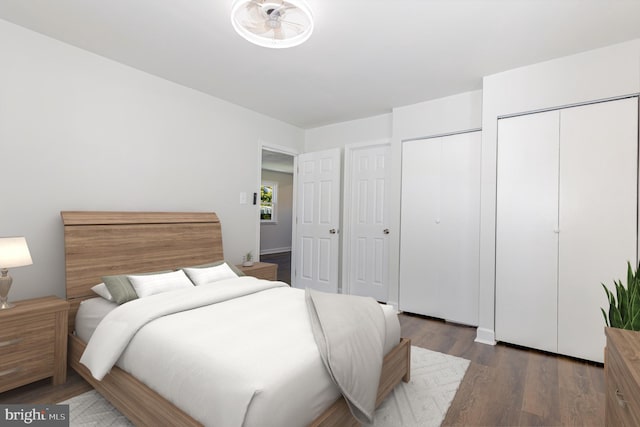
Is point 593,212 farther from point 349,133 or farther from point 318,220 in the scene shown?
point 318,220

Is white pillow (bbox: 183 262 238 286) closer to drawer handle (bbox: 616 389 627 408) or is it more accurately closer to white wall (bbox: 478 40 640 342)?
white wall (bbox: 478 40 640 342)

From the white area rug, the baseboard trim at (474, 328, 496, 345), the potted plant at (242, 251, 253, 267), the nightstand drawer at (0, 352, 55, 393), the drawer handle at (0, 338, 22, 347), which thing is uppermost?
the potted plant at (242, 251, 253, 267)

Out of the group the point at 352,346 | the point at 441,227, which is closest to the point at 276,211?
the point at 441,227

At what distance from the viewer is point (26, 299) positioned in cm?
236

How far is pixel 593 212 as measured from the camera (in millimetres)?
2592

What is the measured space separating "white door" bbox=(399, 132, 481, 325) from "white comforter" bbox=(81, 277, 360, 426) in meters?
2.12

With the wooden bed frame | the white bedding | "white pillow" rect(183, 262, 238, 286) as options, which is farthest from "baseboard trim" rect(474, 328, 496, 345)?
"white pillow" rect(183, 262, 238, 286)

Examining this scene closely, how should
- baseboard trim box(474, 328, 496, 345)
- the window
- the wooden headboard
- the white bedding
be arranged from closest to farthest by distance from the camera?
the white bedding < the wooden headboard < baseboard trim box(474, 328, 496, 345) < the window

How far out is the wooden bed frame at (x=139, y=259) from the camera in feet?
5.05

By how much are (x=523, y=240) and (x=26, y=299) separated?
4.07 m

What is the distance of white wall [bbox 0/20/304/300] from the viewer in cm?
237

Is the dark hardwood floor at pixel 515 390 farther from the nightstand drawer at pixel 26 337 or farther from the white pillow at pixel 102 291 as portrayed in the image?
the white pillow at pixel 102 291

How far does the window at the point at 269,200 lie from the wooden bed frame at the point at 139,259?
196 inches

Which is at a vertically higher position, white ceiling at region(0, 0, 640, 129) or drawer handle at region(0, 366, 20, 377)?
white ceiling at region(0, 0, 640, 129)
